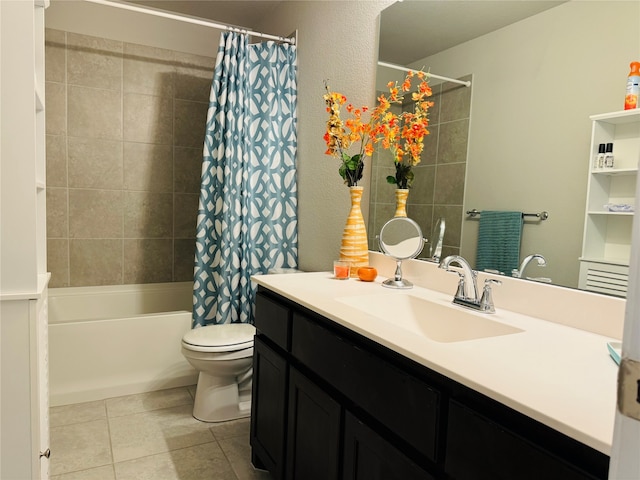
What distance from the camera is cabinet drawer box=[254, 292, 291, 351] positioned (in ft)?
5.32

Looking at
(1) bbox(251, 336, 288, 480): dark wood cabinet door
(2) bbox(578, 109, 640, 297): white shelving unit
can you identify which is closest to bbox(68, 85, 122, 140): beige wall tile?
(1) bbox(251, 336, 288, 480): dark wood cabinet door

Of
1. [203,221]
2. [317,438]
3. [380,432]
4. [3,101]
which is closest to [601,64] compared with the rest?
[380,432]

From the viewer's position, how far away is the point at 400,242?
6.19 ft

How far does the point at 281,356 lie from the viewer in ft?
5.44

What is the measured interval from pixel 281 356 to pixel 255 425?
0.44 metres

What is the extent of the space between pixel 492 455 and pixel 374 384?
15.0 inches

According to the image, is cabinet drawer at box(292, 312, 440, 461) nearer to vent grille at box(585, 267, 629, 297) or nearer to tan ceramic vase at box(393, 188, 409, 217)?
vent grille at box(585, 267, 629, 297)

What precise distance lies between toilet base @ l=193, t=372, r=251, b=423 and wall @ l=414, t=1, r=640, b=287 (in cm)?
161

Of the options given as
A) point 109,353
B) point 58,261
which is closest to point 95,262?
point 58,261

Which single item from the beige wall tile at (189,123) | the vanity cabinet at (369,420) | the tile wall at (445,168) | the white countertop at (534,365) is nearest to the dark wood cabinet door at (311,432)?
the vanity cabinet at (369,420)

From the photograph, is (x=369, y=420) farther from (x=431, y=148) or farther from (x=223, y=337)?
(x=223, y=337)

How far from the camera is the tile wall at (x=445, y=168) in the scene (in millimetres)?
1638

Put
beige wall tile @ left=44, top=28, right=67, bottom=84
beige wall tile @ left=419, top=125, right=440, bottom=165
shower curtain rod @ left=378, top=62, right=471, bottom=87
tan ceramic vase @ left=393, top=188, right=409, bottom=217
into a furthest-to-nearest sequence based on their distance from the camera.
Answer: beige wall tile @ left=44, top=28, right=67, bottom=84, tan ceramic vase @ left=393, top=188, right=409, bottom=217, beige wall tile @ left=419, top=125, right=440, bottom=165, shower curtain rod @ left=378, top=62, right=471, bottom=87

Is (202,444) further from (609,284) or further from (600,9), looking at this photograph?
(600,9)
